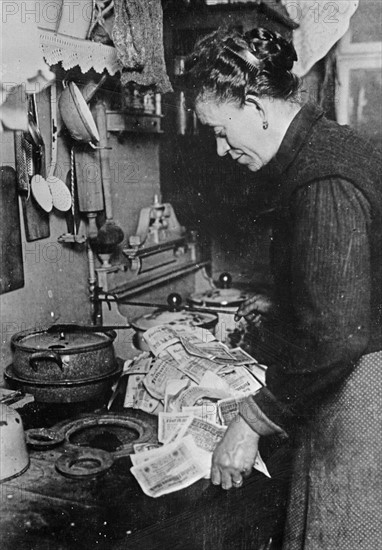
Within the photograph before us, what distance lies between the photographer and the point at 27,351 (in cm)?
202

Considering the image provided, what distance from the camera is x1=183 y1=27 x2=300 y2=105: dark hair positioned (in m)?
1.45

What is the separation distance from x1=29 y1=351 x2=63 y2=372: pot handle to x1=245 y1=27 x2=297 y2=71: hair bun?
1.12 m

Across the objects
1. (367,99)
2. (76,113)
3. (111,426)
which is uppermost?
(367,99)

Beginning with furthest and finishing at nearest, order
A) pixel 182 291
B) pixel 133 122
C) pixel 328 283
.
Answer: pixel 182 291 → pixel 133 122 → pixel 328 283

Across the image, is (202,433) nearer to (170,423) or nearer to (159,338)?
(170,423)

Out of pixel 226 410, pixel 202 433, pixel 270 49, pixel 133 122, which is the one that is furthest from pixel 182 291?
pixel 270 49

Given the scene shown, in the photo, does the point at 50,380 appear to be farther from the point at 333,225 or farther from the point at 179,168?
the point at 179,168

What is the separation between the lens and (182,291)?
3.66 m

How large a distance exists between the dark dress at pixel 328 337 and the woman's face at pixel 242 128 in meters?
0.06

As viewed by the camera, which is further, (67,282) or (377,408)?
(67,282)

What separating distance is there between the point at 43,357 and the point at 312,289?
1039 mm

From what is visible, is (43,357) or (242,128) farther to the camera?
(43,357)

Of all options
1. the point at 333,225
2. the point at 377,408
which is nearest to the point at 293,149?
the point at 333,225

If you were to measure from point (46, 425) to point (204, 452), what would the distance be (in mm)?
595
